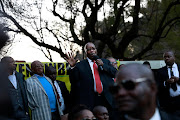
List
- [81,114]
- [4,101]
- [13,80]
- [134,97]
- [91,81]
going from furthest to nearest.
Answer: [13,80] → [91,81] → [81,114] → [134,97] → [4,101]

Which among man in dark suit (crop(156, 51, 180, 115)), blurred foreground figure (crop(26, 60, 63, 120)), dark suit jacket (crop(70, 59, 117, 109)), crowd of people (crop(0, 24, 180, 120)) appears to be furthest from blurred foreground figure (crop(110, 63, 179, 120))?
man in dark suit (crop(156, 51, 180, 115))

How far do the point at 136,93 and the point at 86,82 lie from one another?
3490mm

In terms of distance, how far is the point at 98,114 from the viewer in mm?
4617

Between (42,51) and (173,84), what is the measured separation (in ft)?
50.4

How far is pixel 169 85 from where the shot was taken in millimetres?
6164

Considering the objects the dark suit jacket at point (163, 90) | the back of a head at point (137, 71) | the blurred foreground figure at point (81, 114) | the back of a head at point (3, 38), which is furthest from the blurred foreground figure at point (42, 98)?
the back of a head at point (3, 38)

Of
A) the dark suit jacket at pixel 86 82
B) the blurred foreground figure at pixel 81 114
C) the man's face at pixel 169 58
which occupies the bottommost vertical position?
the blurred foreground figure at pixel 81 114

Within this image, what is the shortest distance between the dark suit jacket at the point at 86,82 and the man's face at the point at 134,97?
3.33 m

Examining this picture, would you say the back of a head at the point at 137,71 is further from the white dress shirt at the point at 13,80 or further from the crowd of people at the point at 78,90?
the white dress shirt at the point at 13,80

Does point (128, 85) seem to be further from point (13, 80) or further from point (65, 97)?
point (65, 97)

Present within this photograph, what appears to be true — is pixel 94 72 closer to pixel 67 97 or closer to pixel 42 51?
pixel 67 97

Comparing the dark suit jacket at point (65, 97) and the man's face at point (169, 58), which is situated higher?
the man's face at point (169, 58)

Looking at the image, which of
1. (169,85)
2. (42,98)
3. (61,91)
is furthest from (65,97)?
(169,85)

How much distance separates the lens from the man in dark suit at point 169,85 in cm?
603
